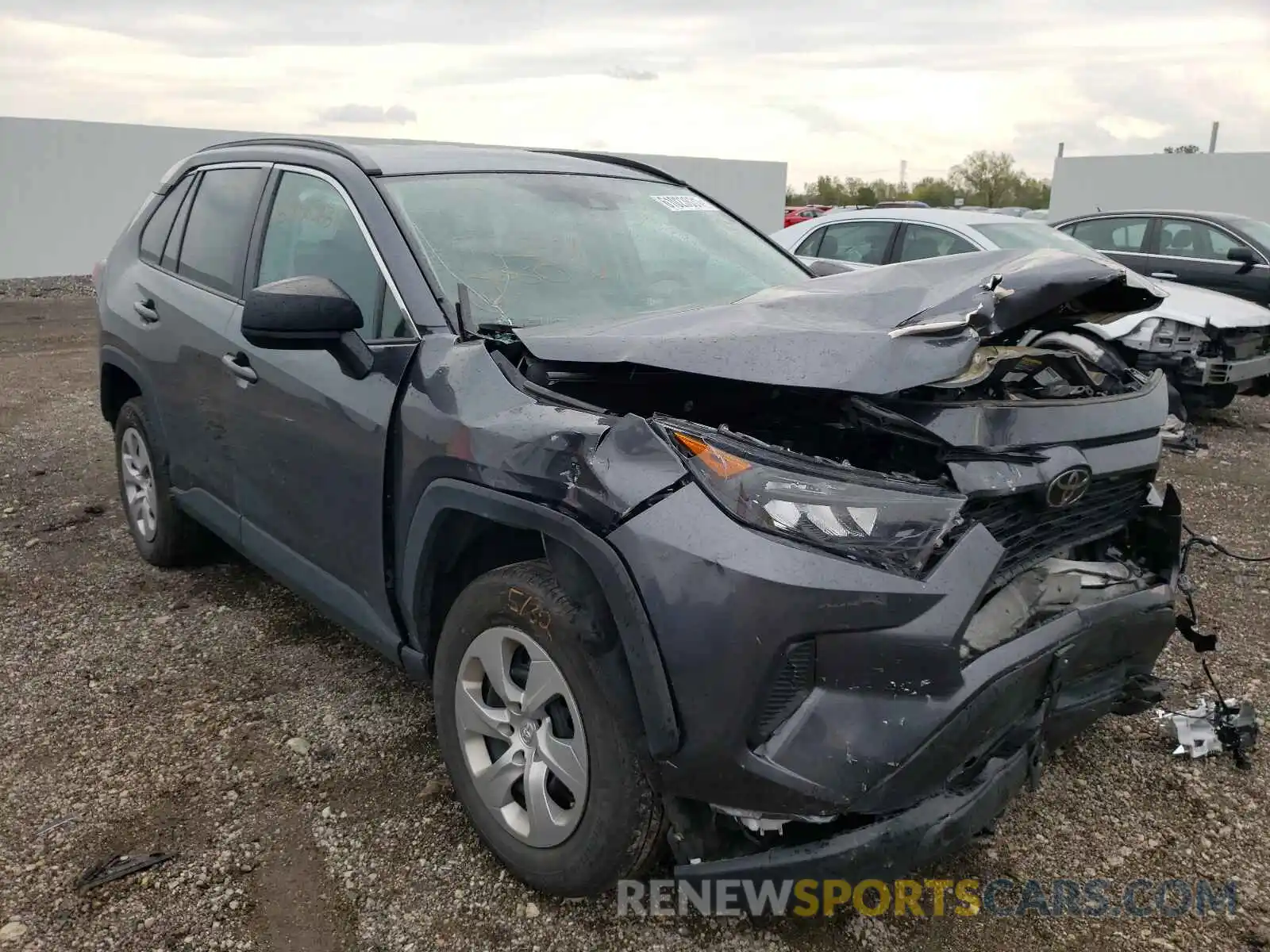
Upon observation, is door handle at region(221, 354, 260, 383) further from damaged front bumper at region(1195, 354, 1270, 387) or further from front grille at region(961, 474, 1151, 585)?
damaged front bumper at region(1195, 354, 1270, 387)

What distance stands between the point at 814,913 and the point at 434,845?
3.34 ft

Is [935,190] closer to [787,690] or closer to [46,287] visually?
[46,287]

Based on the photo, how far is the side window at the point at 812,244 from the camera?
869 cm

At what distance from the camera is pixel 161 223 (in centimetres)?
421

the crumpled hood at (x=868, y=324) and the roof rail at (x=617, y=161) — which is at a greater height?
the roof rail at (x=617, y=161)

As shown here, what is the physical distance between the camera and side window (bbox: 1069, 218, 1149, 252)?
31.7 feet

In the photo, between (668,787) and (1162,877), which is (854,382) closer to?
(668,787)

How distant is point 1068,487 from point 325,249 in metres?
2.28

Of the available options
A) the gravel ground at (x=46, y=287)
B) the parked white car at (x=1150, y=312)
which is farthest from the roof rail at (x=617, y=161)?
the gravel ground at (x=46, y=287)

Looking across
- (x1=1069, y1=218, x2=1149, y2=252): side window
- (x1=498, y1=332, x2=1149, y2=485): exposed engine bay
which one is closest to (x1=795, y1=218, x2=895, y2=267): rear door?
(x1=1069, y1=218, x2=1149, y2=252): side window

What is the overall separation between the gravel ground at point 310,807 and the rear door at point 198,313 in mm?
585

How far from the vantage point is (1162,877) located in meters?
2.51

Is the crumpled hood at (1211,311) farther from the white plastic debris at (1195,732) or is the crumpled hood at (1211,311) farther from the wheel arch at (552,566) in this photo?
the wheel arch at (552,566)

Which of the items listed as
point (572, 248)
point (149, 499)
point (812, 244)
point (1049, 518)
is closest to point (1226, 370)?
point (812, 244)
